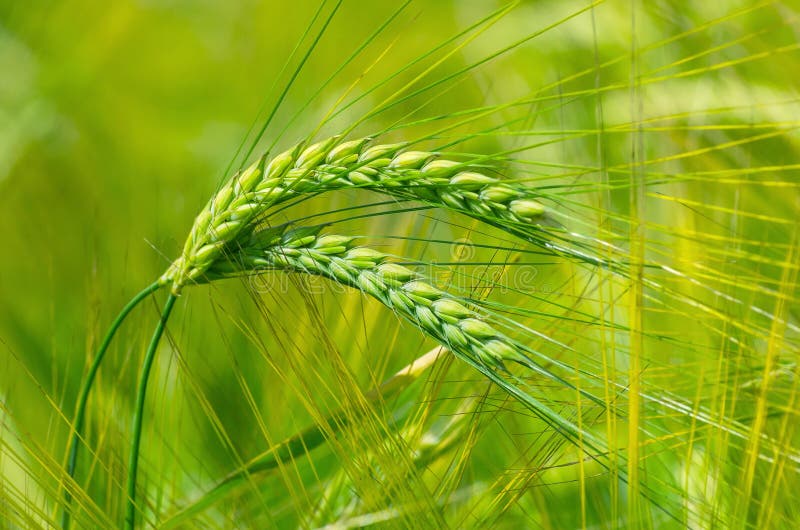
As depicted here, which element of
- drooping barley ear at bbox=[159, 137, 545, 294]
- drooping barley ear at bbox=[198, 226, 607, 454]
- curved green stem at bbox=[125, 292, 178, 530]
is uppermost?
drooping barley ear at bbox=[159, 137, 545, 294]

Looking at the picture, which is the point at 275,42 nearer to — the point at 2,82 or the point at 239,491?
the point at 2,82

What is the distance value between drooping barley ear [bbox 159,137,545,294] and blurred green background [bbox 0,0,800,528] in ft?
0.06

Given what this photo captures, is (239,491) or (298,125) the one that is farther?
(298,125)

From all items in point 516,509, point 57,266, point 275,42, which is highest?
point 275,42

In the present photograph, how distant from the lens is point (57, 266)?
2.11 ft

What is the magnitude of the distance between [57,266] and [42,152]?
226 mm

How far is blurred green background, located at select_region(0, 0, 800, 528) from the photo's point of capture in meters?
0.29

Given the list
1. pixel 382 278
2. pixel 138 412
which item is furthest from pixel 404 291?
pixel 138 412

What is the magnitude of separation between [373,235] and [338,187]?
0.48ft

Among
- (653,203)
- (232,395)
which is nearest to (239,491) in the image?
(232,395)

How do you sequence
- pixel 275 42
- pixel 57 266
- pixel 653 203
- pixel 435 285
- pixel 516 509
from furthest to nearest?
pixel 275 42
pixel 653 203
pixel 57 266
pixel 516 509
pixel 435 285

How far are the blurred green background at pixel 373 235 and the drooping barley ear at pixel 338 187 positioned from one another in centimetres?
2

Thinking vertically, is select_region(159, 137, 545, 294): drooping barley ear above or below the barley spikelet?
above

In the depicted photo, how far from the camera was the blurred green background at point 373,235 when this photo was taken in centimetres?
29
